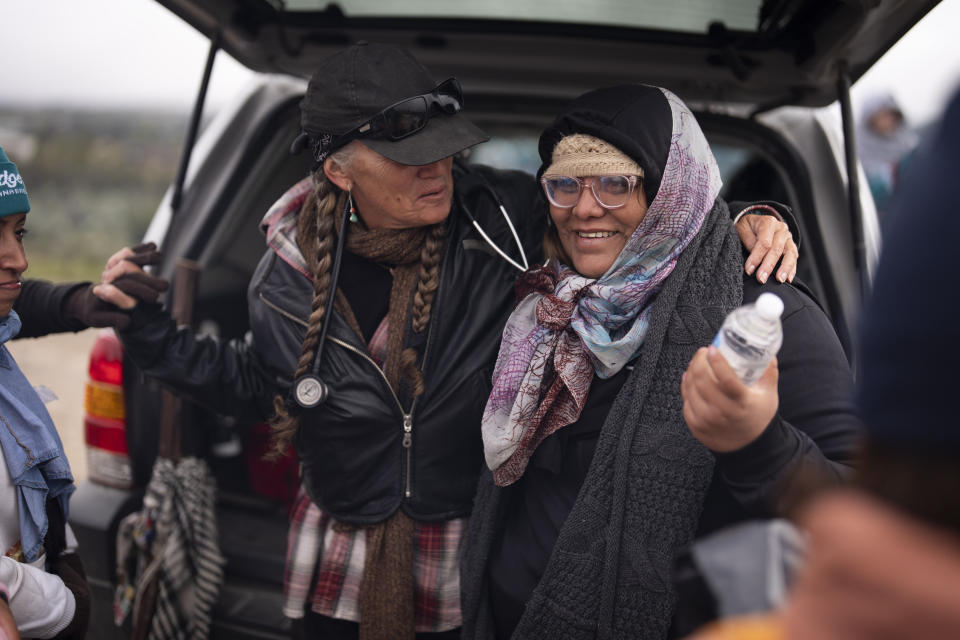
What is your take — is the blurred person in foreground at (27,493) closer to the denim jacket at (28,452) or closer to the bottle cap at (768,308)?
the denim jacket at (28,452)

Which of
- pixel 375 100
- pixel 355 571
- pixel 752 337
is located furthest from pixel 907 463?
pixel 355 571

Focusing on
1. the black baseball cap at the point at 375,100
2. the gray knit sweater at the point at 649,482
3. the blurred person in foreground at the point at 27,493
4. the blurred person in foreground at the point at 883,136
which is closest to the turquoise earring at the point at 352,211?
the black baseball cap at the point at 375,100

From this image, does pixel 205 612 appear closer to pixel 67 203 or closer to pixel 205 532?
pixel 205 532

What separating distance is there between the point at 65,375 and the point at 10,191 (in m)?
6.43

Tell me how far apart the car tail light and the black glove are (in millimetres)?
334

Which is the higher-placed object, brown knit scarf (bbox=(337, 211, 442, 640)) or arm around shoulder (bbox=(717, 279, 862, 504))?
arm around shoulder (bbox=(717, 279, 862, 504))

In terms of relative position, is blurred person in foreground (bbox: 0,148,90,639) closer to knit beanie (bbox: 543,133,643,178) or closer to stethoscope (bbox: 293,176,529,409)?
stethoscope (bbox: 293,176,529,409)

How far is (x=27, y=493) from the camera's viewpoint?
1.36m

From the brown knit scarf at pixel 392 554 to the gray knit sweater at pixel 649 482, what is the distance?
461mm

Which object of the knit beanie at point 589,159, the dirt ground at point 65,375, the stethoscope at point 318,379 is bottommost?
the dirt ground at point 65,375

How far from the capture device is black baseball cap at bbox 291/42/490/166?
1617mm

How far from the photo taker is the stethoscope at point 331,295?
1613 mm

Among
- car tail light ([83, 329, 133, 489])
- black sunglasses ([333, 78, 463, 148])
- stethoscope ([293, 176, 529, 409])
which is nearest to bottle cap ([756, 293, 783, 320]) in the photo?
stethoscope ([293, 176, 529, 409])

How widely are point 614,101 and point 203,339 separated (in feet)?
3.94
